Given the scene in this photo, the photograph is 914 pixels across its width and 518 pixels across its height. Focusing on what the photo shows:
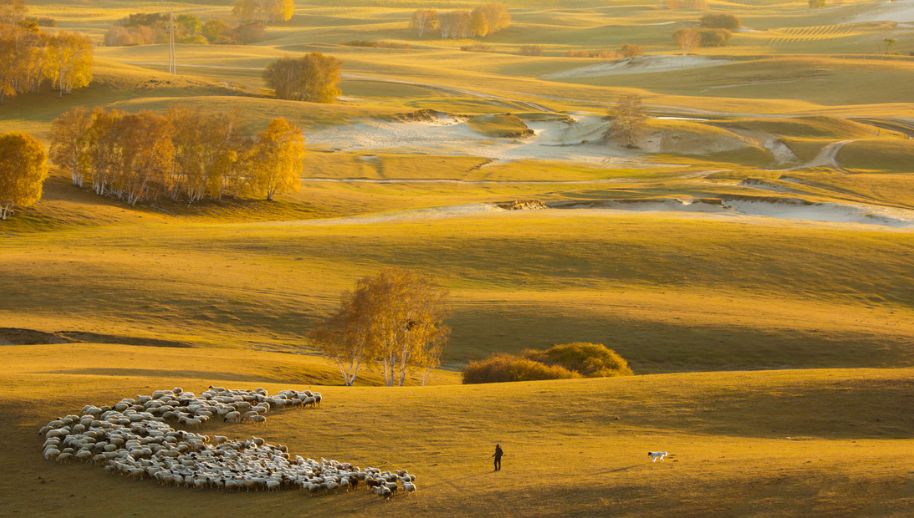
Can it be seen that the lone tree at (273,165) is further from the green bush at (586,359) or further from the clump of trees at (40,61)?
the clump of trees at (40,61)

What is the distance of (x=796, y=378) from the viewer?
118 ft

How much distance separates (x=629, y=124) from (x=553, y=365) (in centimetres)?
8354

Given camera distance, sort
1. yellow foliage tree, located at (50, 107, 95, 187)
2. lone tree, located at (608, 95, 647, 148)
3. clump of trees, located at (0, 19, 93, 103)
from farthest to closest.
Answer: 1. lone tree, located at (608, 95, 647, 148)
2. clump of trees, located at (0, 19, 93, 103)
3. yellow foliage tree, located at (50, 107, 95, 187)

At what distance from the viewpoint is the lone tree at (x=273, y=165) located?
8119 cm

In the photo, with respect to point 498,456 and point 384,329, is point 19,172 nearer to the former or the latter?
point 384,329

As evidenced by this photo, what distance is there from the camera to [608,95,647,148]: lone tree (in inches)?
4811

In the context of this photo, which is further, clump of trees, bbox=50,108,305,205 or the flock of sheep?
Answer: clump of trees, bbox=50,108,305,205

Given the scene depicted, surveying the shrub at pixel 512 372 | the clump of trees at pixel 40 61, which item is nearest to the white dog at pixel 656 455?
the shrub at pixel 512 372

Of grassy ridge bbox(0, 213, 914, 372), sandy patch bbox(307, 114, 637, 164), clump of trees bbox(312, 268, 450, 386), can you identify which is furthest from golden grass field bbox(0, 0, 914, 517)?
clump of trees bbox(312, 268, 450, 386)

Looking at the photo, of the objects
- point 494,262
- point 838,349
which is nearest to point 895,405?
point 838,349

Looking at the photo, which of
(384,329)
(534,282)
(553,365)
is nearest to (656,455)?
(553,365)

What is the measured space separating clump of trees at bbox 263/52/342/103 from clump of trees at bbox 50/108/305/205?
49322 mm

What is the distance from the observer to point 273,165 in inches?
3196

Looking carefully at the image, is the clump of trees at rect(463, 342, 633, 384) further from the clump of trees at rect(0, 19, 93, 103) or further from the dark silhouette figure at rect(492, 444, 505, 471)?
the clump of trees at rect(0, 19, 93, 103)
